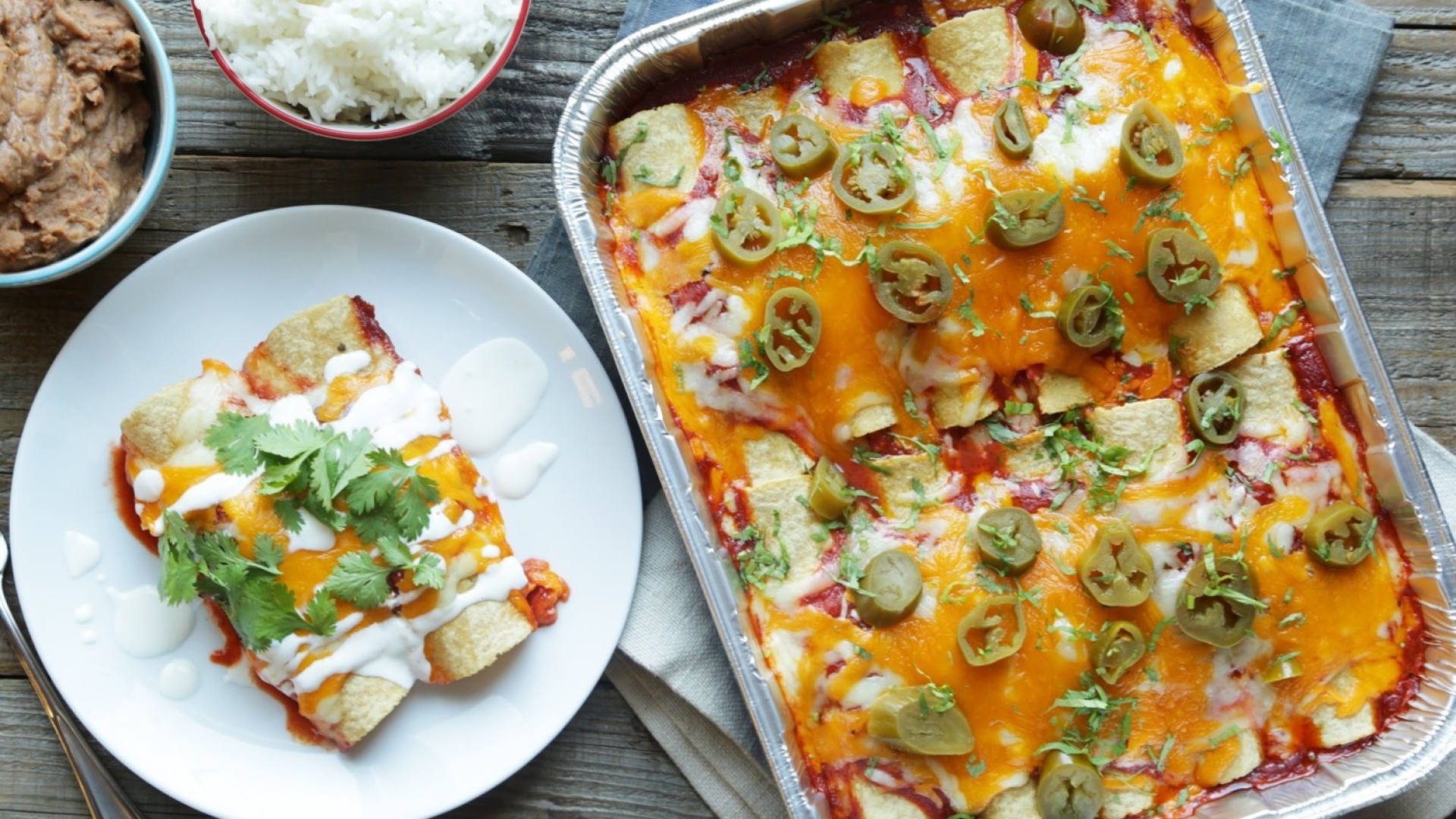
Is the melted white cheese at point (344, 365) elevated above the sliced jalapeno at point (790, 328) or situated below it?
below

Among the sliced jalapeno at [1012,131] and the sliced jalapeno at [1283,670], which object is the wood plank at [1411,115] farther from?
the sliced jalapeno at [1283,670]

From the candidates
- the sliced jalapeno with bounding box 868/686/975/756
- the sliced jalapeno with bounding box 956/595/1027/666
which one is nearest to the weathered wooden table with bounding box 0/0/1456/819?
the sliced jalapeno with bounding box 868/686/975/756

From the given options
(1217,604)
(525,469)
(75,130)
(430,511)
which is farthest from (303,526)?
(1217,604)

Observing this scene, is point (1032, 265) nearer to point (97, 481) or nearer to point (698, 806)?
point (698, 806)

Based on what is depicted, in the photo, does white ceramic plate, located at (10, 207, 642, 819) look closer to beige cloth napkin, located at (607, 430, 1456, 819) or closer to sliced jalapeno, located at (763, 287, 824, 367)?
beige cloth napkin, located at (607, 430, 1456, 819)

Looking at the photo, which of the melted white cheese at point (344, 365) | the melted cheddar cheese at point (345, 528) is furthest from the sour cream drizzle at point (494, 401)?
the melted white cheese at point (344, 365)

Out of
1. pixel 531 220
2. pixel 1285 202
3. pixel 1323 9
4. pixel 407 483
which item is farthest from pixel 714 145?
pixel 1323 9
